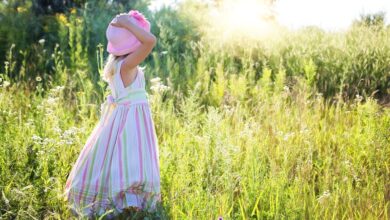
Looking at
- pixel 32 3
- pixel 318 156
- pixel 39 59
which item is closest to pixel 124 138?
pixel 318 156

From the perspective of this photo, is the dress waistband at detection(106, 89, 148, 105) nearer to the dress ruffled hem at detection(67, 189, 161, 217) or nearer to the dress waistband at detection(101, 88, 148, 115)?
the dress waistband at detection(101, 88, 148, 115)

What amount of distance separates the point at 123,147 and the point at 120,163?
9 cm

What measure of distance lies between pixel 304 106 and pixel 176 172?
1700 millimetres

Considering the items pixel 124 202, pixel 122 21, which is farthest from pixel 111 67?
pixel 124 202

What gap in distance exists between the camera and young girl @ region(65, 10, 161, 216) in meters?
3.00

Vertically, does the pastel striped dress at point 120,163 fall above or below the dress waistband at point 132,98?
below

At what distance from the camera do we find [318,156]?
12.2 ft

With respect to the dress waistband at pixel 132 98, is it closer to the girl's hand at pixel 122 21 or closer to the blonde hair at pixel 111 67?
the blonde hair at pixel 111 67

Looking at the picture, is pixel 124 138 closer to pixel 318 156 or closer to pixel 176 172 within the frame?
pixel 176 172

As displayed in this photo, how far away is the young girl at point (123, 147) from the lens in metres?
3.00

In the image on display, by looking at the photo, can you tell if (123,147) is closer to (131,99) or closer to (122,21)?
(131,99)

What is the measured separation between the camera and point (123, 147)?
3.02m

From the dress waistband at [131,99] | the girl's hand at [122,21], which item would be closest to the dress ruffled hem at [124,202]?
the dress waistband at [131,99]

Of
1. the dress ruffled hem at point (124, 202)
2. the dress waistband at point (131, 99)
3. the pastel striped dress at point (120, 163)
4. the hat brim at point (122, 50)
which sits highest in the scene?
the hat brim at point (122, 50)
